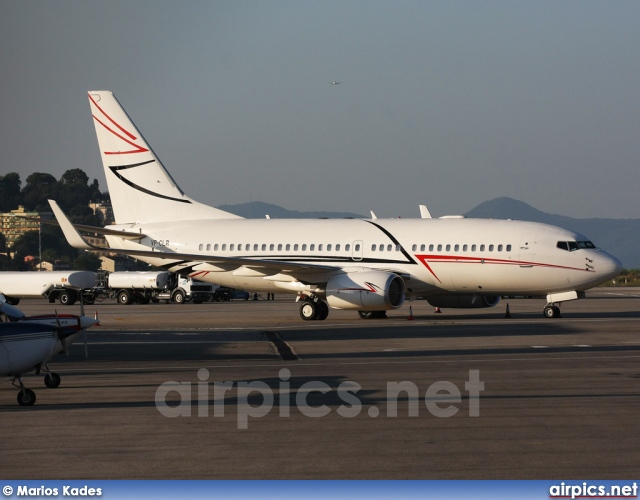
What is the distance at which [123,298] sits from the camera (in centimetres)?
6384

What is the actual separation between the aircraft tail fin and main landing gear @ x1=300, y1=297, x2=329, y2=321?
27.6 ft

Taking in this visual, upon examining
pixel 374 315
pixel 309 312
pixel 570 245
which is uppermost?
pixel 570 245

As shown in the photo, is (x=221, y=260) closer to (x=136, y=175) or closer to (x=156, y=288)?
(x=136, y=175)

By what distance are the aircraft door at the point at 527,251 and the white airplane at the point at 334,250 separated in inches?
1.5

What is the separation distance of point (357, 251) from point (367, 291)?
151 inches

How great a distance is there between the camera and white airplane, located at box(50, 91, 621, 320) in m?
36.6

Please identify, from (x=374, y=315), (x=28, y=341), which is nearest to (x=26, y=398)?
(x=28, y=341)

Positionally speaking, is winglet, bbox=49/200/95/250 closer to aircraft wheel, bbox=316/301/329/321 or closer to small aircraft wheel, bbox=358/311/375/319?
aircraft wheel, bbox=316/301/329/321

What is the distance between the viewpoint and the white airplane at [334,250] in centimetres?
3659

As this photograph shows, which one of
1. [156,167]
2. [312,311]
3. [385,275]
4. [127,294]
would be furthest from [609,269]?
[127,294]

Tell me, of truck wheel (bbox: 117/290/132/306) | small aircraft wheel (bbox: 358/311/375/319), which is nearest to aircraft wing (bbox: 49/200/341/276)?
small aircraft wheel (bbox: 358/311/375/319)

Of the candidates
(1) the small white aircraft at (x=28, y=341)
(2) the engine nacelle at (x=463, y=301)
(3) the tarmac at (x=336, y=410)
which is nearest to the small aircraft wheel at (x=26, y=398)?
(1) the small white aircraft at (x=28, y=341)

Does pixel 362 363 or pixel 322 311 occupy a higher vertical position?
pixel 322 311

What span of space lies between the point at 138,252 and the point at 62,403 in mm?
25287
